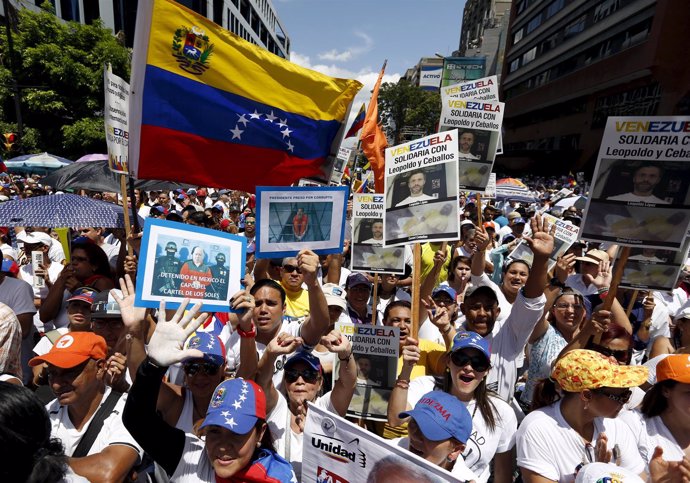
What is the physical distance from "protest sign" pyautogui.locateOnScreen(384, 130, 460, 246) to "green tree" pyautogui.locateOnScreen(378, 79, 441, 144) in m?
38.0

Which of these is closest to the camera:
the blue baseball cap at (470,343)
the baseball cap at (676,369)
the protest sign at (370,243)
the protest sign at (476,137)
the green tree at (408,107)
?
the baseball cap at (676,369)

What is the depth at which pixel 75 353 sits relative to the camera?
2254 mm

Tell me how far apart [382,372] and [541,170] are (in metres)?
46.7

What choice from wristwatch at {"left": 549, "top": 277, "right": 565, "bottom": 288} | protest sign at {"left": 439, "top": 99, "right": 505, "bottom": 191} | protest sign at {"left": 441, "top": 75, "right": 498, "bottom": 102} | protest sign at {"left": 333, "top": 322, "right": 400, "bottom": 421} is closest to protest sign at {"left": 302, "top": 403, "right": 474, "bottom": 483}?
protest sign at {"left": 333, "top": 322, "right": 400, "bottom": 421}

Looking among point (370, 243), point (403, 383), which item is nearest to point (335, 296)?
point (370, 243)

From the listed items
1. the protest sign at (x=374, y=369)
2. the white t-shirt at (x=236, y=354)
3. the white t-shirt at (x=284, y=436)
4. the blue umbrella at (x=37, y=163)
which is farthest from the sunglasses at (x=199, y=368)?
the blue umbrella at (x=37, y=163)

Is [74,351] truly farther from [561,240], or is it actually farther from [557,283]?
[561,240]

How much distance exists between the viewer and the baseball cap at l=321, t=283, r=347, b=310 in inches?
156

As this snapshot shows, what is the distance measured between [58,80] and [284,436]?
24.6m

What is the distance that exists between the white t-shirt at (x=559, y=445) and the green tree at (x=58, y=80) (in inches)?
910

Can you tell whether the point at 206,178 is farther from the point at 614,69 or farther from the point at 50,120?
the point at 614,69

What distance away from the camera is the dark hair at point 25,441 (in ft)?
4.40

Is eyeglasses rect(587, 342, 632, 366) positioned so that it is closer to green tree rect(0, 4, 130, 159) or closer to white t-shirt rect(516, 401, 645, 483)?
white t-shirt rect(516, 401, 645, 483)

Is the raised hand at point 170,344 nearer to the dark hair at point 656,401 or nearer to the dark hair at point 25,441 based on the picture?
the dark hair at point 25,441
